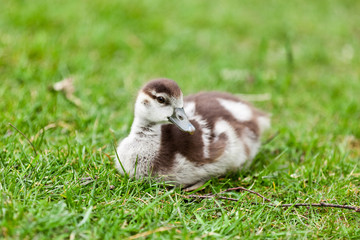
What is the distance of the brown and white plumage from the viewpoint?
279 centimetres

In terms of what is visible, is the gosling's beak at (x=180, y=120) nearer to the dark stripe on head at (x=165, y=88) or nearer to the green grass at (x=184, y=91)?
the dark stripe on head at (x=165, y=88)

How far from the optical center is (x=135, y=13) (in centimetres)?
→ 594

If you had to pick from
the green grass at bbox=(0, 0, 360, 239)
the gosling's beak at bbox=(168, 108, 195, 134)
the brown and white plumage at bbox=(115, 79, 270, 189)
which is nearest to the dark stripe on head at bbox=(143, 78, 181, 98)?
the brown and white plumage at bbox=(115, 79, 270, 189)

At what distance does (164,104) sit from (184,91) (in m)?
1.77

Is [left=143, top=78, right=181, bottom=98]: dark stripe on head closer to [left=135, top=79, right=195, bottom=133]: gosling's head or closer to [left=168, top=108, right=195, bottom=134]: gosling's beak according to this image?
[left=135, top=79, right=195, bottom=133]: gosling's head

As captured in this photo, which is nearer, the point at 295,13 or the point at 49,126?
the point at 49,126

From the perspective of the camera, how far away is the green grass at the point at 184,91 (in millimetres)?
2381

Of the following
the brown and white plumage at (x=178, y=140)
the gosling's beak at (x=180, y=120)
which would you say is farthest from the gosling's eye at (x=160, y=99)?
A: the gosling's beak at (x=180, y=120)

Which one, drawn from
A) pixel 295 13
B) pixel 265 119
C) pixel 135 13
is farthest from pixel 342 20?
pixel 265 119

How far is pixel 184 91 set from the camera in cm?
453

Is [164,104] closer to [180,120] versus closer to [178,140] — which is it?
[180,120]

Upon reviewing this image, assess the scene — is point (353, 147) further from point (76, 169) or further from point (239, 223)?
A: point (76, 169)

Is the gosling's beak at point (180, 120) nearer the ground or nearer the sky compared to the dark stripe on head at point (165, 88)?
nearer the ground

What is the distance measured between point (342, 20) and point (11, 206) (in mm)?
6627
